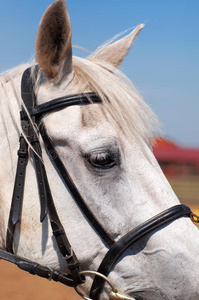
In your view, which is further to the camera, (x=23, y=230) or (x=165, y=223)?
(x=23, y=230)

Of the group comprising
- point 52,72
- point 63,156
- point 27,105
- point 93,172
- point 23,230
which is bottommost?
point 23,230

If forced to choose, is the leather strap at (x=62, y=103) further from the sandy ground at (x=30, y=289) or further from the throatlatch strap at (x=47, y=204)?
the sandy ground at (x=30, y=289)

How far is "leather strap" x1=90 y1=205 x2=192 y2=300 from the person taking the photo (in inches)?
57.5

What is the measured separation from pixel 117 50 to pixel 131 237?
47.5 inches

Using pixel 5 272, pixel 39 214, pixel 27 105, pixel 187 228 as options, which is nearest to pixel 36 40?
pixel 27 105

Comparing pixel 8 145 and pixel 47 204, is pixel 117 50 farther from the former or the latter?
pixel 47 204

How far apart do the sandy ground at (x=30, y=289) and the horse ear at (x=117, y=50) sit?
376 centimetres

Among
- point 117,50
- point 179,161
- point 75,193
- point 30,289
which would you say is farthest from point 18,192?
Result: point 179,161

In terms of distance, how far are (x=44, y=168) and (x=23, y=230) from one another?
0.31 m

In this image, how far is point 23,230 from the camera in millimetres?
1616

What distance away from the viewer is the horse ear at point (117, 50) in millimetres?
2111

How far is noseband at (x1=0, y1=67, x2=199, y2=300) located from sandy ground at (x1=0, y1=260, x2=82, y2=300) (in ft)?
11.7

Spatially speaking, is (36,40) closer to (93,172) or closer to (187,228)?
(93,172)

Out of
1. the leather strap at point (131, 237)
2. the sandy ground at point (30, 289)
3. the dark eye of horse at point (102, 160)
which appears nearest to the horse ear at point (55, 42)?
the dark eye of horse at point (102, 160)
